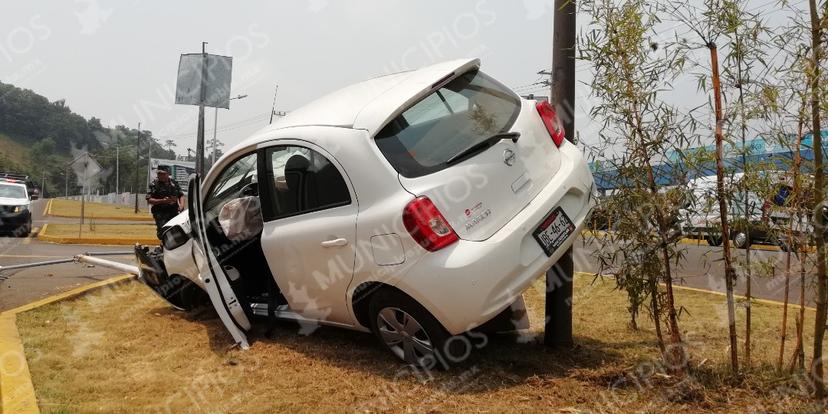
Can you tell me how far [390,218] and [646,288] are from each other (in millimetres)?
1540

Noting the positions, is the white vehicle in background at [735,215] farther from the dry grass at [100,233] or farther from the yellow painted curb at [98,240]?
the dry grass at [100,233]

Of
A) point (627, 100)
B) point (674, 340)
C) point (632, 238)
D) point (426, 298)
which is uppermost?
point (627, 100)

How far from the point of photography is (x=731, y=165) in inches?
124

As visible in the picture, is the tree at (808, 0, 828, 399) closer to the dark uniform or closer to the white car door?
the white car door

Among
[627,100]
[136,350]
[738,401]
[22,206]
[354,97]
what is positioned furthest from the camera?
[22,206]

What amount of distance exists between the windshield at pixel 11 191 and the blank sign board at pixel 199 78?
773 cm

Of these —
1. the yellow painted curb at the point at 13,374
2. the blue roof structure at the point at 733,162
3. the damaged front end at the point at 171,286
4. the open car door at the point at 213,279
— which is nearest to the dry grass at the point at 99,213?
the damaged front end at the point at 171,286

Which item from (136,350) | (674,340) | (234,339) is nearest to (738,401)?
(674,340)

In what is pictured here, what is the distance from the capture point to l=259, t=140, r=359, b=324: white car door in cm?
396

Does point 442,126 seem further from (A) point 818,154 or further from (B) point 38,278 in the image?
(B) point 38,278

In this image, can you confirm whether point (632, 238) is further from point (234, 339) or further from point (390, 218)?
point (234, 339)

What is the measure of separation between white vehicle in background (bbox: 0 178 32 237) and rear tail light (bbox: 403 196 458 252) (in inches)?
680

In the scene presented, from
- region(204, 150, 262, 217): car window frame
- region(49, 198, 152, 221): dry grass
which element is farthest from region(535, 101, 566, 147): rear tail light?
region(49, 198, 152, 221): dry grass

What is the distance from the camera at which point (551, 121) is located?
430 centimetres
